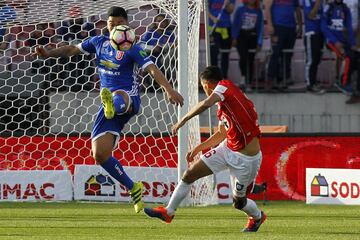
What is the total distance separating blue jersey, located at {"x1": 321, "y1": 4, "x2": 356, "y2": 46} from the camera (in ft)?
66.4

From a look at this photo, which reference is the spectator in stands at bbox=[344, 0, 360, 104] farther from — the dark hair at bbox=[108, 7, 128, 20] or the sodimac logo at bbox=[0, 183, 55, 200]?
the dark hair at bbox=[108, 7, 128, 20]

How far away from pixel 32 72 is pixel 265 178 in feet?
13.3

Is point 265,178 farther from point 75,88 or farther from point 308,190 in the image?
point 75,88

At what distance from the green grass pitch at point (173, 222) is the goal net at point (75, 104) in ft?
2.49

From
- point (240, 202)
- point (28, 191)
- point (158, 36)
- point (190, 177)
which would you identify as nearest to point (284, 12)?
point (158, 36)

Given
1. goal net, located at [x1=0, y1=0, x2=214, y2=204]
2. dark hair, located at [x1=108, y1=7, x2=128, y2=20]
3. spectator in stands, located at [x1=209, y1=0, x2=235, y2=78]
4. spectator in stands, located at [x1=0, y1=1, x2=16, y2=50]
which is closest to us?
dark hair, located at [x1=108, y1=7, x2=128, y2=20]

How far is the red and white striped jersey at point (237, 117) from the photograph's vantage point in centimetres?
1089

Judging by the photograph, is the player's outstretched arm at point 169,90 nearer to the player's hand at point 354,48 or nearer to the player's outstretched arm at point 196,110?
the player's outstretched arm at point 196,110

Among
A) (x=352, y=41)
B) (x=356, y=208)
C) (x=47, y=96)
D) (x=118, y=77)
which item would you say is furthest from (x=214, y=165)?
(x=352, y=41)

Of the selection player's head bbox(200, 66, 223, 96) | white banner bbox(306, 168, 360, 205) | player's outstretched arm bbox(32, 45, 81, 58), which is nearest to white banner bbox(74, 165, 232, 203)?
white banner bbox(306, 168, 360, 205)

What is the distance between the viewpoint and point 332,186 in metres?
15.7

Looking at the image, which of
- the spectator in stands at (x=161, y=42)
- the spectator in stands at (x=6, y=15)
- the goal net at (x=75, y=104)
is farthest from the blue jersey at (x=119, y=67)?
the spectator in stands at (x=6, y=15)

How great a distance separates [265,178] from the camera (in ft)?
56.5

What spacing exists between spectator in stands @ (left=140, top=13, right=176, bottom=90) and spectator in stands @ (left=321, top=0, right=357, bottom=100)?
4.47m
